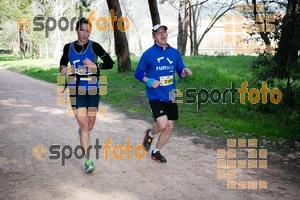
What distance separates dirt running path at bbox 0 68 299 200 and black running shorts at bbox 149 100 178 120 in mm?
899

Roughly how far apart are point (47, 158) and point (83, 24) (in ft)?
8.67

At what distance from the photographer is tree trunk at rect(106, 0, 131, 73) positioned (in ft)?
58.7

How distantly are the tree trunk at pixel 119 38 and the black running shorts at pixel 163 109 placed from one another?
13031 millimetres

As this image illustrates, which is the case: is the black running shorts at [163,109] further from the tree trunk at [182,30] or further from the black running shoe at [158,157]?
the tree trunk at [182,30]

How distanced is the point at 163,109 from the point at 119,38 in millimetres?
13298

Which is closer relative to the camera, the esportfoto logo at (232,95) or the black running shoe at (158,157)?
the black running shoe at (158,157)

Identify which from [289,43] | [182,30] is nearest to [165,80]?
[289,43]

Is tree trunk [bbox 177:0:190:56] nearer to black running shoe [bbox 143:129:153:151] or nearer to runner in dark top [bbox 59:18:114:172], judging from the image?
black running shoe [bbox 143:129:153:151]

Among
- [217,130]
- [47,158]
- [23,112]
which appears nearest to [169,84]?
[47,158]

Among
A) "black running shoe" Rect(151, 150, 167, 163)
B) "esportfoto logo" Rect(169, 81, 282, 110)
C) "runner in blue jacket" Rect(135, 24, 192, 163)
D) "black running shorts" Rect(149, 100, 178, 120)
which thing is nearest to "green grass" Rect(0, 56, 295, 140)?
"esportfoto logo" Rect(169, 81, 282, 110)

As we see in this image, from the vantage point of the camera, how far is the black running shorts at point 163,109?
5.78m

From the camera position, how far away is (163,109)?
584cm

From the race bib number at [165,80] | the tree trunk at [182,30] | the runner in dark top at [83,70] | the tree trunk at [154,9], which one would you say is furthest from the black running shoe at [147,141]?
the tree trunk at [182,30]

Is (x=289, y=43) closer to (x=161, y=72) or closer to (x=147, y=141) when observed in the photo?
(x=161, y=72)
